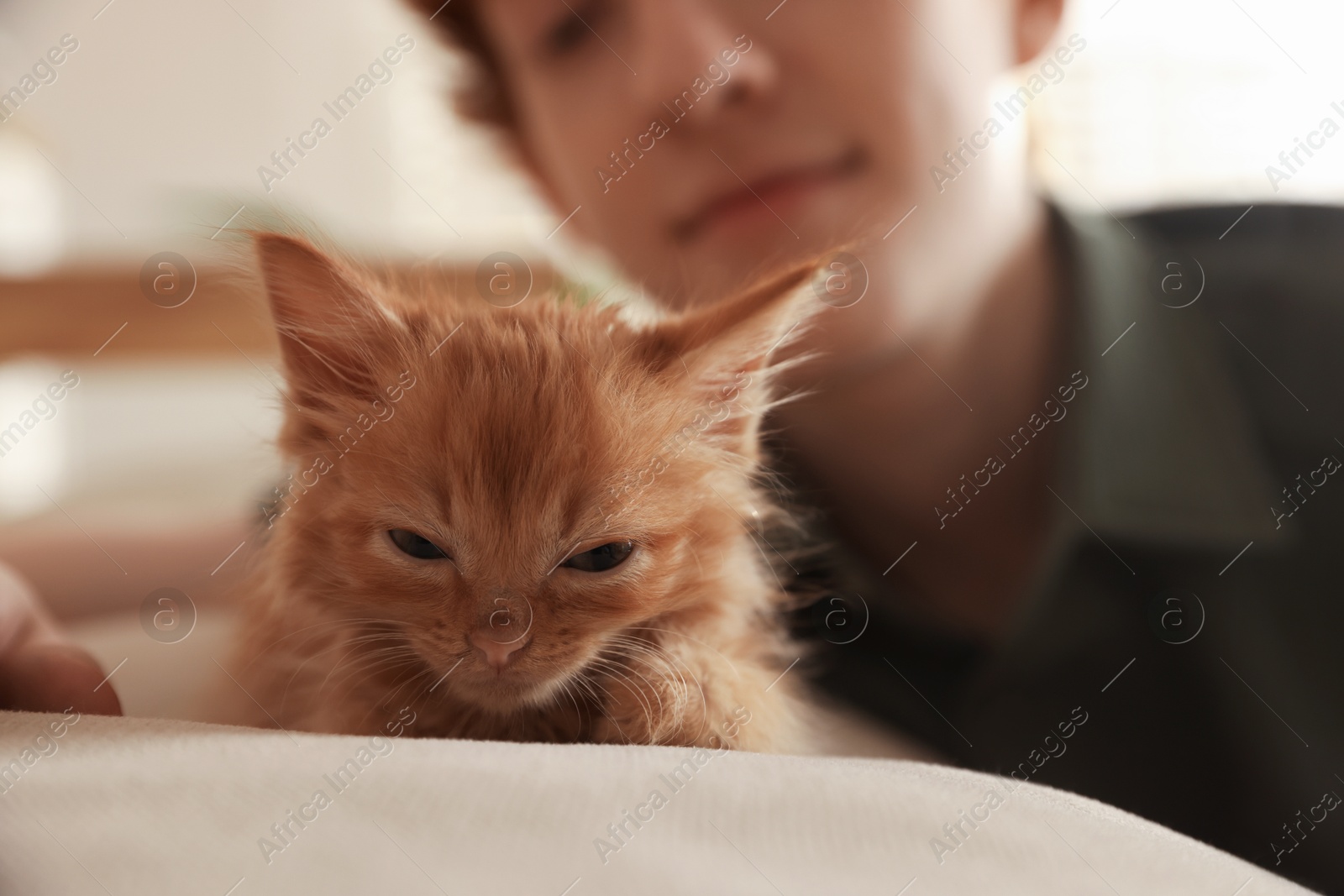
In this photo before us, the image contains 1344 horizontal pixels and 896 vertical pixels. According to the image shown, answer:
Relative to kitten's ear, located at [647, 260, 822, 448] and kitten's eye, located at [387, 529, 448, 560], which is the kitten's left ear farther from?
Answer: kitten's eye, located at [387, 529, 448, 560]

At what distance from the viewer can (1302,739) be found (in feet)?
4.89

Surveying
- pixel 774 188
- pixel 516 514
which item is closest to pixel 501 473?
pixel 516 514

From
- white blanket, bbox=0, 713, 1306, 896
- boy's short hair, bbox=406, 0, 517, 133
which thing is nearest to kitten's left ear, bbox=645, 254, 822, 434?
white blanket, bbox=0, 713, 1306, 896

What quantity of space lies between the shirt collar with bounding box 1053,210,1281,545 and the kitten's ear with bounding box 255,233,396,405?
123 centimetres

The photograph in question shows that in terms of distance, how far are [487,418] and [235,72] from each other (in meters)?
3.17

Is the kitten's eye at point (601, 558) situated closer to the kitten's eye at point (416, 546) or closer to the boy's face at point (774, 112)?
the kitten's eye at point (416, 546)

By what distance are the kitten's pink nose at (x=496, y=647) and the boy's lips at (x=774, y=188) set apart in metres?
0.87

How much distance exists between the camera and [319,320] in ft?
3.22

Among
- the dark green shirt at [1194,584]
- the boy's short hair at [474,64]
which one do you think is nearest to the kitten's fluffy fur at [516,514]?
the dark green shirt at [1194,584]

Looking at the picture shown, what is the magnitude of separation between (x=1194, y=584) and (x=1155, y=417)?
32 cm

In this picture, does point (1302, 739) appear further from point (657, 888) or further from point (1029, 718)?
point (657, 888)

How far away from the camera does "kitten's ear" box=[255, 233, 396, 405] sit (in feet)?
3.03

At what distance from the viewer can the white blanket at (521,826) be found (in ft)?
1.97

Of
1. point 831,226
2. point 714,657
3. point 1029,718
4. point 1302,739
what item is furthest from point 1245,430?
point 714,657
